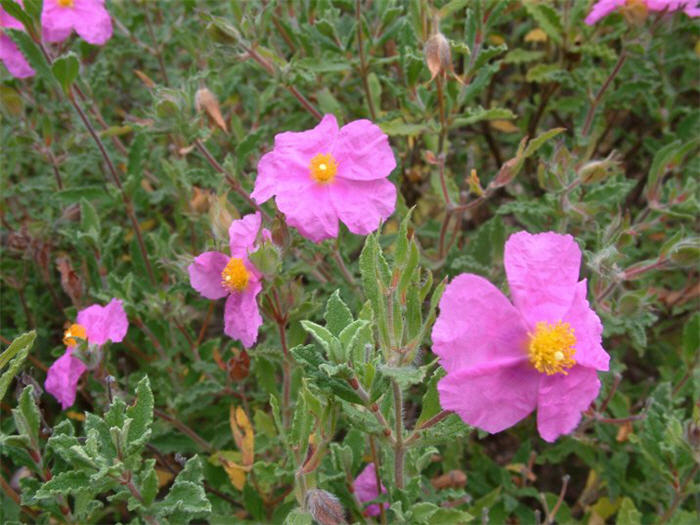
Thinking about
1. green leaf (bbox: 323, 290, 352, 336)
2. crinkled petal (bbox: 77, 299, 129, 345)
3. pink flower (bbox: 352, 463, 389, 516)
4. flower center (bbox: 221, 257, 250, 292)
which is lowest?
pink flower (bbox: 352, 463, 389, 516)

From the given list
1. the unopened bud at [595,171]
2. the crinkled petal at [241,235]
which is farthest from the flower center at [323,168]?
the unopened bud at [595,171]

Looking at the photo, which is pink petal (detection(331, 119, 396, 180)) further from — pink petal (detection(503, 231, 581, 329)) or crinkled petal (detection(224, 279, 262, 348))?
pink petal (detection(503, 231, 581, 329))

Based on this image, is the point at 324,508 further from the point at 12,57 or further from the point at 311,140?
the point at 12,57

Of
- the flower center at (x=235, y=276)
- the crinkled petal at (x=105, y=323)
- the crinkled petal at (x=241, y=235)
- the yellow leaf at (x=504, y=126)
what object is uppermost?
the crinkled petal at (x=241, y=235)

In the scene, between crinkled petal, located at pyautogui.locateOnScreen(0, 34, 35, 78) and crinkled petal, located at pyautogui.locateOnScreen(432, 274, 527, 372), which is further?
crinkled petal, located at pyautogui.locateOnScreen(0, 34, 35, 78)

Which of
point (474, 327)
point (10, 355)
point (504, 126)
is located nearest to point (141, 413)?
point (10, 355)

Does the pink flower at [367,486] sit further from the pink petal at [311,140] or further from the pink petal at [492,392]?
the pink petal at [311,140]

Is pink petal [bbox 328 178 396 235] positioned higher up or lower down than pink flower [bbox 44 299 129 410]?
higher up

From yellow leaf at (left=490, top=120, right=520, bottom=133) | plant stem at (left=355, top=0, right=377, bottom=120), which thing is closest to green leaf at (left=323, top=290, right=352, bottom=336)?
plant stem at (left=355, top=0, right=377, bottom=120)
